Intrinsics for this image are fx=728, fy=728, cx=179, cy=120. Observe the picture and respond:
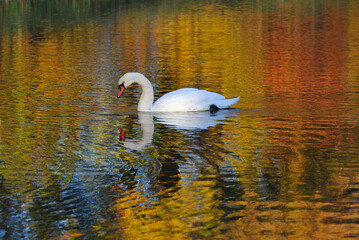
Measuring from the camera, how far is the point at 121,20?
52.2m

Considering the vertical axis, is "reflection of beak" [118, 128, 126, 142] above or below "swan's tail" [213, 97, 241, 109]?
below

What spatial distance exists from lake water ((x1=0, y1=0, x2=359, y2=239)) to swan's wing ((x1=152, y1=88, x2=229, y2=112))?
218 millimetres

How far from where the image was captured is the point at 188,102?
1535 cm

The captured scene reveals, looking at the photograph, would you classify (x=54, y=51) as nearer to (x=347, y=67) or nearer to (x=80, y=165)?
(x=347, y=67)

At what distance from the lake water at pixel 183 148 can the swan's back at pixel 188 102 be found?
22 cm

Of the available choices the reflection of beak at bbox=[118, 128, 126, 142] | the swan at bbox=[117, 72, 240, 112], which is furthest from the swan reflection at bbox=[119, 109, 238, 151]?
the swan at bbox=[117, 72, 240, 112]

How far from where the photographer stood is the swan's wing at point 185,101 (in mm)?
15309

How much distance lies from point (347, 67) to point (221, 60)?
16.8 feet

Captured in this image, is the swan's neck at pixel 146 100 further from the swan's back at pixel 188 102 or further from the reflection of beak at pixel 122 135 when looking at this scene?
the reflection of beak at pixel 122 135

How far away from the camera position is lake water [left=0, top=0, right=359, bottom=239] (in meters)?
7.73

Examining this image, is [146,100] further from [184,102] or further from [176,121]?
[176,121]

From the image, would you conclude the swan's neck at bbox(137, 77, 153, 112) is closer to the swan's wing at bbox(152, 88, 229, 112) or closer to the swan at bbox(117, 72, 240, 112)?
the swan at bbox(117, 72, 240, 112)

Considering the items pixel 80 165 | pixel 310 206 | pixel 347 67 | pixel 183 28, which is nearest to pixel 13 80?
pixel 347 67

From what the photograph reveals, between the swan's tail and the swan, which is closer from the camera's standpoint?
the swan
